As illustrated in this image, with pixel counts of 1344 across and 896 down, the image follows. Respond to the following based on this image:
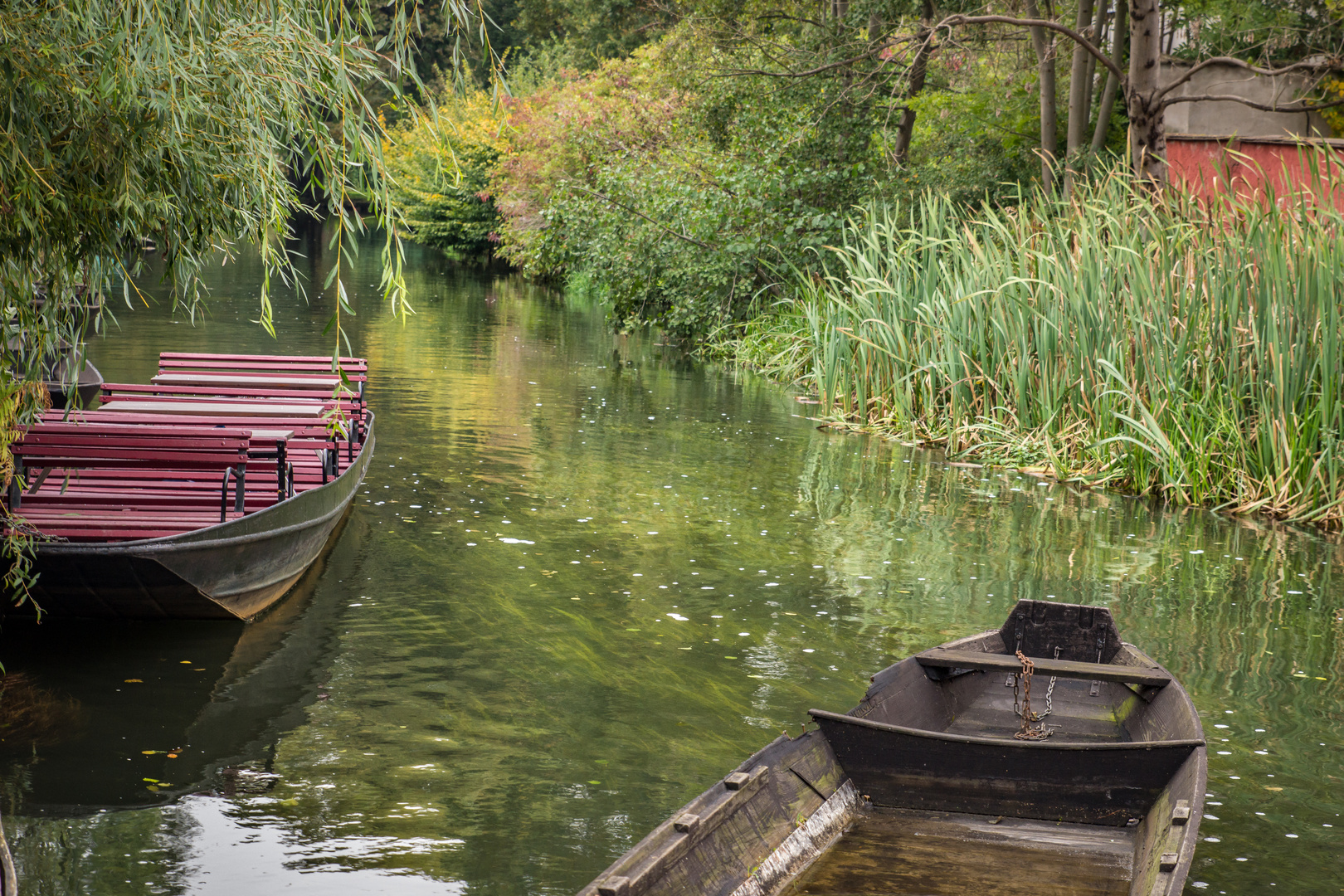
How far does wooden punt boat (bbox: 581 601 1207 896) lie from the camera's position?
4477 millimetres

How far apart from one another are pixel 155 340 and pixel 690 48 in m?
10.6

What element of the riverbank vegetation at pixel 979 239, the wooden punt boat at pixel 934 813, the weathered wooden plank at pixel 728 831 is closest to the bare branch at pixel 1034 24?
the riverbank vegetation at pixel 979 239

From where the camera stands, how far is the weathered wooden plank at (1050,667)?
21.1 ft

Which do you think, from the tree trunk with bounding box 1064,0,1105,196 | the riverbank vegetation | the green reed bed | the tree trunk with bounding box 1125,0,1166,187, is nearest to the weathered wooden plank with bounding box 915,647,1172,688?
the riverbank vegetation

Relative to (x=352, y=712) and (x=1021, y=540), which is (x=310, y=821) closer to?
(x=352, y=712)

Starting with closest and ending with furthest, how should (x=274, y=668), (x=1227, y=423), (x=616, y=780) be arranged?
1. (x=616, y=780)
2. (x=274, y=668)
3. (x=1227, y=423)

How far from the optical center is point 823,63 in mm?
22219

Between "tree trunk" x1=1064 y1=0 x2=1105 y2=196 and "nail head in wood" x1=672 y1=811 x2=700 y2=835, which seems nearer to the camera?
"nail head in wood" x1=672 y1=811 x2=700 y2=835

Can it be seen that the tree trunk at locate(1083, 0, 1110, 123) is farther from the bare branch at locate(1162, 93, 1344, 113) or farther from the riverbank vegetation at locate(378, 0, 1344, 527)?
the bare branch at locate(1162, 93, 1344, 113)

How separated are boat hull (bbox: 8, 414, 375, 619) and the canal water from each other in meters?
0.25

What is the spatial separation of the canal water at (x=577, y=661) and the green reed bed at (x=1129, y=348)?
65 cm

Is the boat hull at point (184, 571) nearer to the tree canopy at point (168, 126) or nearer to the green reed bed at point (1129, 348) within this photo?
the tree canopy at point (168, 126)

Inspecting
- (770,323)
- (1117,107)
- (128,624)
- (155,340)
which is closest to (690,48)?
(770,323)

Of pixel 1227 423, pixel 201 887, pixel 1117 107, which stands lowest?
pixel 201 887
